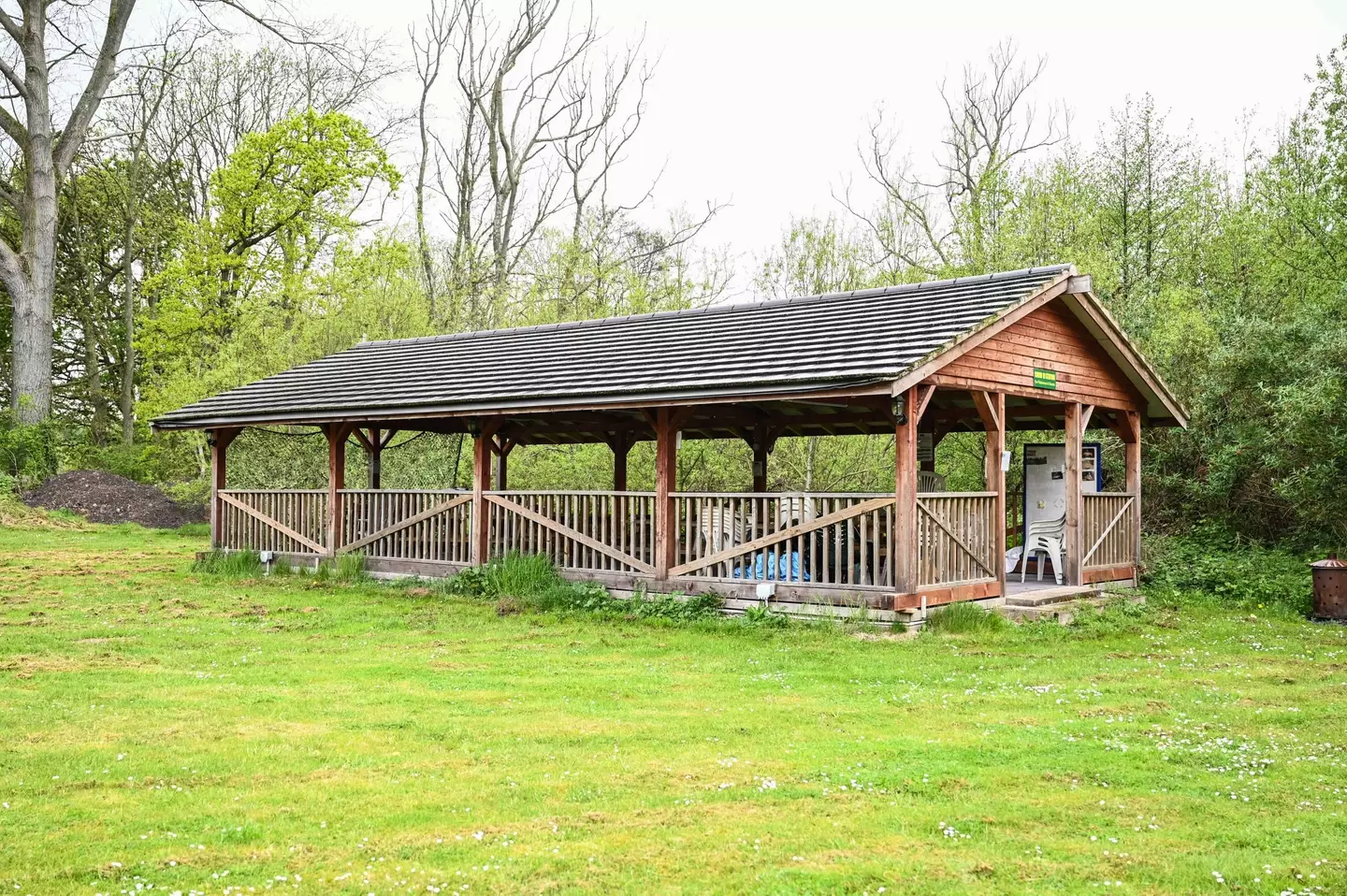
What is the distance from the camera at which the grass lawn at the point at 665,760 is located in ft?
15.3

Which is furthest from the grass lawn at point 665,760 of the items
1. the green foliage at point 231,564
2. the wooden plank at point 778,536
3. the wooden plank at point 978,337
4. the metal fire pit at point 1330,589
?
the green foliage at point 231,564

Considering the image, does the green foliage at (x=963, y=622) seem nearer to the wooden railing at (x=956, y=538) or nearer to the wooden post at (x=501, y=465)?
the wooden railing at (x=956, y=538)

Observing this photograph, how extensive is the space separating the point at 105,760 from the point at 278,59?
32465mm

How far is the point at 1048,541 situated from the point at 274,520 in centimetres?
1133

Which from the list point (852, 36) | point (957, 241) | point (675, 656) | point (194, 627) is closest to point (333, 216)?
point (852, 36)

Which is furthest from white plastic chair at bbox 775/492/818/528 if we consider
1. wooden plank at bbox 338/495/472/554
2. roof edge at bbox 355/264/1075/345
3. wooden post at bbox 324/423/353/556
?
wooden post at bbox 324/423/353/556

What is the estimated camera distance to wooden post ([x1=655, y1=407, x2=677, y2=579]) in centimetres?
1327

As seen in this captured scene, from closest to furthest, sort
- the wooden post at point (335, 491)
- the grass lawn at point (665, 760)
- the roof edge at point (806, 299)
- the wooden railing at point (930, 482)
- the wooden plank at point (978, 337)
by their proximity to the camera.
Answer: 1. the grass lawn at point (665, 760)
2. the wooden plank at point (978, 337)
3. the wooden railing at point (930, 482)
4. the roof edge at point (806, 299)
5. the wooden post at point (335, 491)

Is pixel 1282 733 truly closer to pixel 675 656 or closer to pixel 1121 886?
pixel 1121 886

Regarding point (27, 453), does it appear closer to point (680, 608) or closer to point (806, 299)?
point (806, 299)

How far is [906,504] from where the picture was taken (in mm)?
11523

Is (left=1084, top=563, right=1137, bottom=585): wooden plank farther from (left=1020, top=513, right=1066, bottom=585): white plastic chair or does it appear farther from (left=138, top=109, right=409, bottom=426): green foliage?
(left=138, top=109, right=409, bottom=426): green foliage

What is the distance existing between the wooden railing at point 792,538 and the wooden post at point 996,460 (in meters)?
1.26

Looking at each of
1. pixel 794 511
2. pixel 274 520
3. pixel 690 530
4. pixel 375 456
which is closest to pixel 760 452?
pixel 690 530
